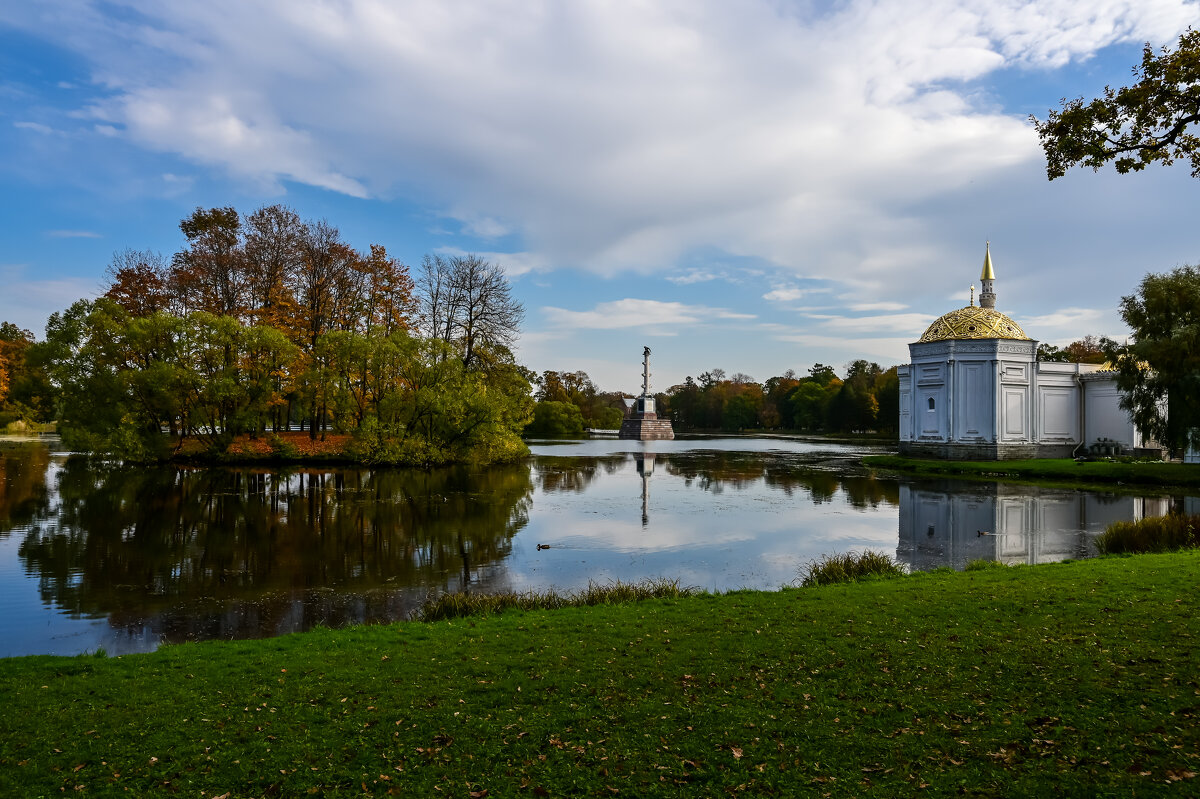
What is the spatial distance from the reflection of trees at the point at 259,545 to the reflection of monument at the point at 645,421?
2125 inches

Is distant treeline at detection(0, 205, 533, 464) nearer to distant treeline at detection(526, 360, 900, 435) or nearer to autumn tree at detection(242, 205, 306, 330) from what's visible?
autumn tree at detection(242, 205, 306, 330)

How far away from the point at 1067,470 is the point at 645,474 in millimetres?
19311

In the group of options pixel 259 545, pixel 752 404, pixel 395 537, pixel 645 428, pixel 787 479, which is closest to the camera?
pixel 259 545

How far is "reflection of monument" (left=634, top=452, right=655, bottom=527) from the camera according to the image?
20.2 m

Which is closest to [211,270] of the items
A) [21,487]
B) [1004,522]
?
[21,487]

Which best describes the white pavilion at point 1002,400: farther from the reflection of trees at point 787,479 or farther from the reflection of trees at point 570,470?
the reflection of trees at point 570,470

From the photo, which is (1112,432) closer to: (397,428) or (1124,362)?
(1124,362)

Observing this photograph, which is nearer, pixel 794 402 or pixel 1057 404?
pixel 1057 404

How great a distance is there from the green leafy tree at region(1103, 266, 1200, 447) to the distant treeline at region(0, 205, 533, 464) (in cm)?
2929

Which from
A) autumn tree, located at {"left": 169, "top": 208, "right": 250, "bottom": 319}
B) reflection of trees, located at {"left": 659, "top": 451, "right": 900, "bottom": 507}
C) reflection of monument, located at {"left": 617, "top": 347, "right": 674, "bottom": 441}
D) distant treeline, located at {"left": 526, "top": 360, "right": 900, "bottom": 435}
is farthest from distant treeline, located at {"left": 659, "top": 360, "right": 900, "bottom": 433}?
autumn tree, located at {"left": 169, "top": 208, "right": 250, "bottom": 319}

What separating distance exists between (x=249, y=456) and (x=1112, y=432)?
4823 cm

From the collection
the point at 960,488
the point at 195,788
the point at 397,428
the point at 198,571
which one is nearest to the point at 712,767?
the point at 195,788

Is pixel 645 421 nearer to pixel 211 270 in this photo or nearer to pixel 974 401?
pixel 974 401

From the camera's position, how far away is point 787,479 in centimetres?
3156
